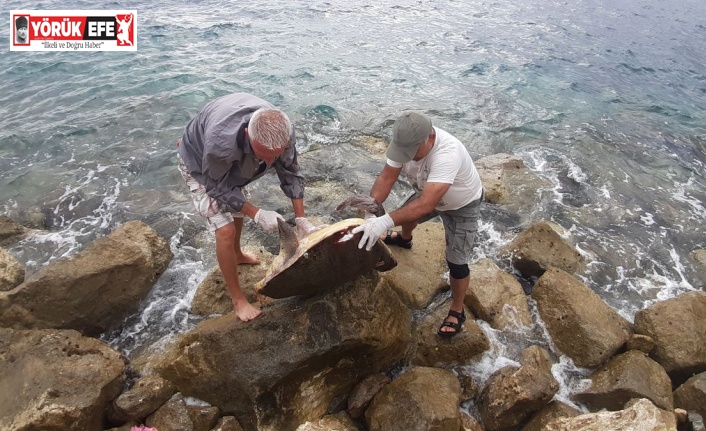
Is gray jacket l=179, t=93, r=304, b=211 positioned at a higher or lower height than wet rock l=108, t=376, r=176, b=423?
higher

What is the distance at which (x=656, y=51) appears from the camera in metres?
16.5

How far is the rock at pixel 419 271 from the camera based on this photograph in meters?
5.09

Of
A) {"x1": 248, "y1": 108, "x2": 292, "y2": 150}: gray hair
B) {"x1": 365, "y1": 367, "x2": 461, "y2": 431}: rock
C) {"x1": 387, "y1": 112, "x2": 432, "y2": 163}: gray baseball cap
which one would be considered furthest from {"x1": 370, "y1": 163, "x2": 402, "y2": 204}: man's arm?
{"x1": 365, "y1": 367, "x2": 461, "y2": 431}: rock

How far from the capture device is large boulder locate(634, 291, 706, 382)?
4.52 m

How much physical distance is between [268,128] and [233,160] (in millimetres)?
469

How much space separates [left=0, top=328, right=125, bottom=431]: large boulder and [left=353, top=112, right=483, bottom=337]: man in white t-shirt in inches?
104

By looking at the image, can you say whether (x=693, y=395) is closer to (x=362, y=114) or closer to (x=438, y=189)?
(x=438, y=189)

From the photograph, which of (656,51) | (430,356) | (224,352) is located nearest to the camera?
(224,352)

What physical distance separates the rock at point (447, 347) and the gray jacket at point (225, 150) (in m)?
2.21

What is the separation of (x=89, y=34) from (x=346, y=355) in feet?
47.1

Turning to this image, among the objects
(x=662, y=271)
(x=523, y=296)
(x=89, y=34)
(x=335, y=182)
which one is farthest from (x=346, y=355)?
(x=89, y=34)

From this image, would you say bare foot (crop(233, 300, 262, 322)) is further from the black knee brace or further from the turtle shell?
the black knee brace

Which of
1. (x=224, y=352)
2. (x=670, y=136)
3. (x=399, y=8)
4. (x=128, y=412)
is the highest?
(x=399, y=8)

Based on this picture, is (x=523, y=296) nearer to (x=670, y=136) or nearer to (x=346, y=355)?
(x=346, y=355)
